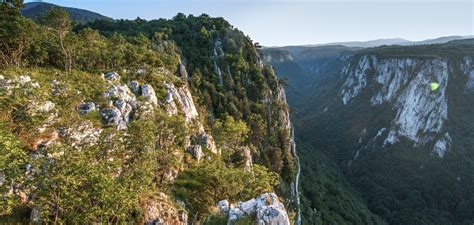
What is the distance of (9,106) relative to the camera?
34.9 meters

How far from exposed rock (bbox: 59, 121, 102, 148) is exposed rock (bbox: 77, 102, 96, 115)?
443cm

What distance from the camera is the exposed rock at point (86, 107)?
144ft

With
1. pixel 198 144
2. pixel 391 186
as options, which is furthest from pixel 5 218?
pixel 391 186

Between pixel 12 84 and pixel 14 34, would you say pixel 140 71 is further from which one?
pixel 12 84

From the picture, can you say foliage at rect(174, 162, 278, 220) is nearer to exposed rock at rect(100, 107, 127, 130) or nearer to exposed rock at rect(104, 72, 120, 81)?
exposed rock at rect(100, 107, 127, 130)

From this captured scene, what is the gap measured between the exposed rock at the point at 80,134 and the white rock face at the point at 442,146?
185870mm

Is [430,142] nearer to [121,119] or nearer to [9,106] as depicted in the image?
[121,119]

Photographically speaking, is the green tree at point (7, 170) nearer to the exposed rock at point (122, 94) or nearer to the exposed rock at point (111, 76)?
the exposed rock at point (122, 94)

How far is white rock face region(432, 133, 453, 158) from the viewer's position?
18595 centimetres

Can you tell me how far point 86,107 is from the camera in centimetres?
4472

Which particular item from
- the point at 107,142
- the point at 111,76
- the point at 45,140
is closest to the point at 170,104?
the point at 111,76

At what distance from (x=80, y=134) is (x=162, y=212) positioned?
11471 millimetres

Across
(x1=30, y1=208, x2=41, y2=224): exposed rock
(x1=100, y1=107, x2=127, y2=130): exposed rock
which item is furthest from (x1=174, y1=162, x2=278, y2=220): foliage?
(x1=30, y1=208, x2=41, y2=224): exposed rock

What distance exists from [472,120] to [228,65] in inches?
5908
